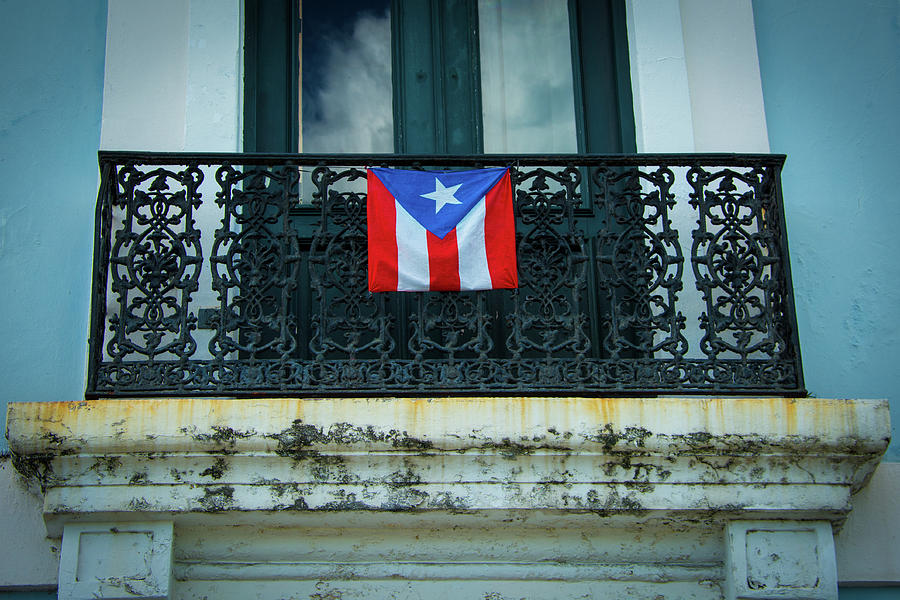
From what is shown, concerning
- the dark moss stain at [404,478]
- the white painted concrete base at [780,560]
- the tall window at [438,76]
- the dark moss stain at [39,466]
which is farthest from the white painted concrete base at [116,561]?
the white painted concrete base at [780,560]

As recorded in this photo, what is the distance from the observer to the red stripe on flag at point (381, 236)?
189 inches

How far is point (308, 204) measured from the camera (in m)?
5.68

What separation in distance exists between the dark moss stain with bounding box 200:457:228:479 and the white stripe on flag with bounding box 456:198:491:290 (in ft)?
4.47

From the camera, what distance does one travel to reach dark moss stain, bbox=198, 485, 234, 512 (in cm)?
454

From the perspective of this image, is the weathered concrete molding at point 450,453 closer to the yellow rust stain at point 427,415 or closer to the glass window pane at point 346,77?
Answer: the yellow rust stain at point 427,415

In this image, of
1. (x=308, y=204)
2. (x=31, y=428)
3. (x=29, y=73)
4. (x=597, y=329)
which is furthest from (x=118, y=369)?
(x=597, y=329)

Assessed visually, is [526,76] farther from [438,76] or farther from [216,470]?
[216,470]

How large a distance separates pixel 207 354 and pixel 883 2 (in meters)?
4.18

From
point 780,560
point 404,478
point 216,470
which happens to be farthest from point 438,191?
point 780,560

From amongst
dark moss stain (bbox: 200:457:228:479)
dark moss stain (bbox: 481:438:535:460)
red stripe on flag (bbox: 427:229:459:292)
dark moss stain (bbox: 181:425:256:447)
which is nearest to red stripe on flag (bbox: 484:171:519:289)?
red stripe on flag (bbox: 427:229:459:292)

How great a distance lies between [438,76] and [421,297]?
5.35ft

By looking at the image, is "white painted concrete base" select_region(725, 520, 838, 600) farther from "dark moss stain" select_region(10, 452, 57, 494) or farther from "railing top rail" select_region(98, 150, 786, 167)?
"dark moss stain" select_region(10, 452, 57, 494)

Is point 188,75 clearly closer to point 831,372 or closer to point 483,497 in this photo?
point 483,497

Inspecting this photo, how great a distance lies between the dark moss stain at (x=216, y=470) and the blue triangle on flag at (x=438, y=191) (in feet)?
4.77
